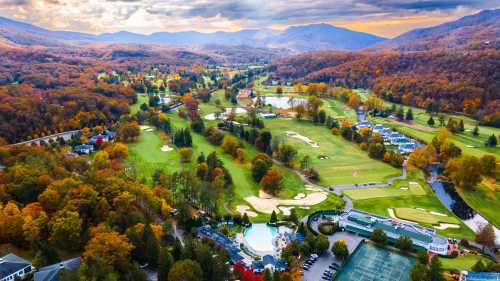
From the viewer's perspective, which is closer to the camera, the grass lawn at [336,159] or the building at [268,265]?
the building at [268,265]

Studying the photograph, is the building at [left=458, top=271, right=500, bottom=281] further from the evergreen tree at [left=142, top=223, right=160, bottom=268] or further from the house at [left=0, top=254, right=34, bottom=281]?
the house at [left=0, top=254, right=34, bottom=281]

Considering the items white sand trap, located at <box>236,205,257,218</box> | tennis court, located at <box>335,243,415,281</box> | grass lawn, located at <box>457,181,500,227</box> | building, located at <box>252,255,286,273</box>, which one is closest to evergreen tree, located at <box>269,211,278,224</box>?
white sand trap, located at <box>236,205,257,218</box>

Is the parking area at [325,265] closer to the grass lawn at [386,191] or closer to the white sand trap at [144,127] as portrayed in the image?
the grass lawn at [386,191]

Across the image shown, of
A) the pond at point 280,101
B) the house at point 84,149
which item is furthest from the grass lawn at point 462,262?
the pond at point 280,101

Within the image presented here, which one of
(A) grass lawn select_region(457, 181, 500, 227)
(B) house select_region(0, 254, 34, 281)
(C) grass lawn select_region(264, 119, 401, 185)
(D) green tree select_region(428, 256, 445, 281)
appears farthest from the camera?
(C) grass lawn select_region(264, 119, 401, 185)

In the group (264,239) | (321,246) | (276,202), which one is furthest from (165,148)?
(321,246)

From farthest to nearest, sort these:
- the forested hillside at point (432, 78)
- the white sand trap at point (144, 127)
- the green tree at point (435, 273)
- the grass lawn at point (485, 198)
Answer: the forested hillside at point (432, 78), the white sand trap at point (144, 127), the grass lawn at point (485, 198), the green tree at point (435, 273)
